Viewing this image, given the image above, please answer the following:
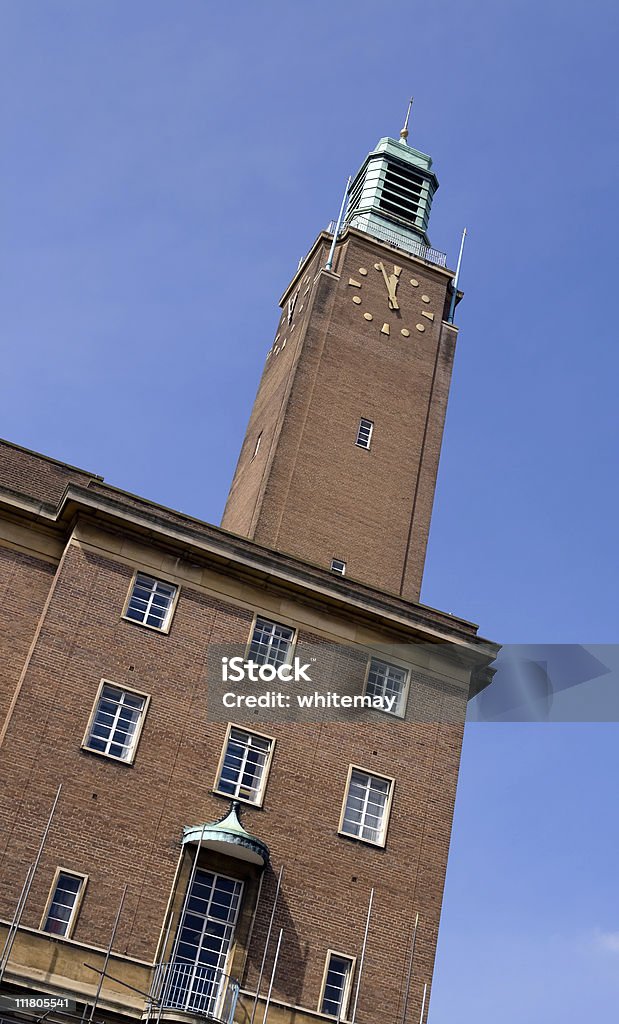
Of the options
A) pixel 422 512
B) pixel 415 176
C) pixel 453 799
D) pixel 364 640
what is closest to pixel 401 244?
pixel 415 176

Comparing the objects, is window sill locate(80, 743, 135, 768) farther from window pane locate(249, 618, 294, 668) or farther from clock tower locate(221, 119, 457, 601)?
clock tower locate(221, 119, 457, 601)

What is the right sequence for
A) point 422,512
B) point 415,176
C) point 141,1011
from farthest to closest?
point 415,176, point 422,512, point 141,1011

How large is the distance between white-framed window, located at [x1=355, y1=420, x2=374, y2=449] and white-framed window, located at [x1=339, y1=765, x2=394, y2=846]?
18.1 meters

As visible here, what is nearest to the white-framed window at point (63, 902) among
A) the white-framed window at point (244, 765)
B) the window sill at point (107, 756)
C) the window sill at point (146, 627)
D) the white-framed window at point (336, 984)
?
the window sill at point (107, 756)

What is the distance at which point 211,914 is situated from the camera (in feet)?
113

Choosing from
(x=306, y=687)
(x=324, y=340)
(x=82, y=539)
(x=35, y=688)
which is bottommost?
(x=35, y=688)

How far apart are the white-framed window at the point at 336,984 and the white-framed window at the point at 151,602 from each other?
34.7ft

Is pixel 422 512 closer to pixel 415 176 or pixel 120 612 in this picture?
pixel 120 612

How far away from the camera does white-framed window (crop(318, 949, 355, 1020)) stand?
112ft

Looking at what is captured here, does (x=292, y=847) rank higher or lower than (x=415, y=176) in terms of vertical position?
lower

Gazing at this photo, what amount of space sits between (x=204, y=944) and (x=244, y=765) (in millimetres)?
5180

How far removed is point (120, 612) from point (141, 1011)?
36.7ft

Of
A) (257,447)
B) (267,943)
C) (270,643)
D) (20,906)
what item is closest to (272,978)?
(267,943)

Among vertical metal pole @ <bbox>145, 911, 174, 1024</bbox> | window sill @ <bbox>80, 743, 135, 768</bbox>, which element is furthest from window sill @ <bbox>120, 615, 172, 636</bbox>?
vertical metal pole @ <bbox>145, 911, 174, 1024</bbox>
